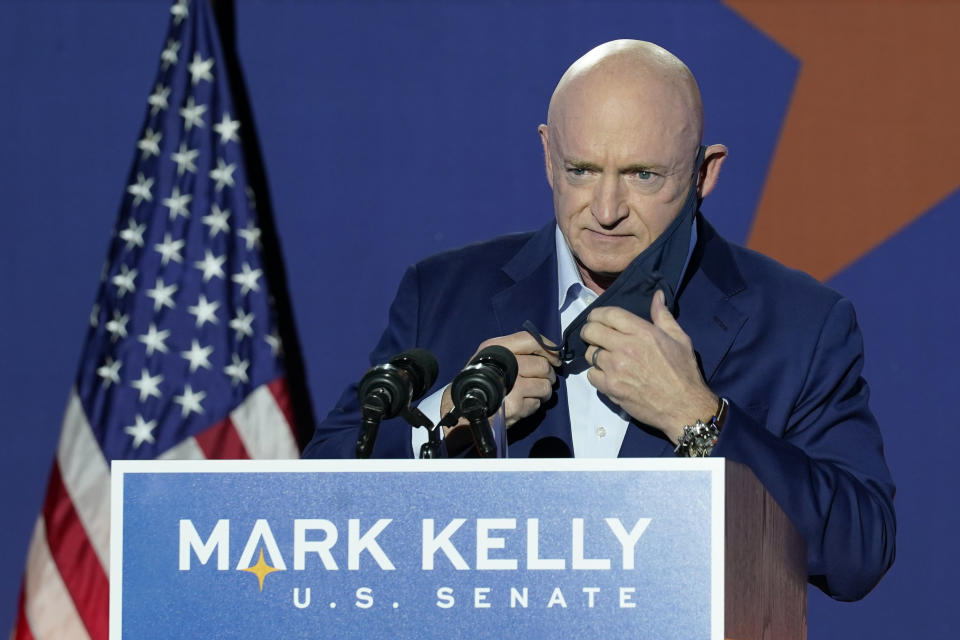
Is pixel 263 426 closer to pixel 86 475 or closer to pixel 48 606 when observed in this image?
pixel 86 475

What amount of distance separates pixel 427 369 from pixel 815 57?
2.12 m

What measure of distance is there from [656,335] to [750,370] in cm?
37

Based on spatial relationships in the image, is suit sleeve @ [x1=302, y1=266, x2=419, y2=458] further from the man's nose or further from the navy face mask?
the man's nose

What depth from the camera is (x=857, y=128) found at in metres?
3.23

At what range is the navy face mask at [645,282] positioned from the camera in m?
1.75

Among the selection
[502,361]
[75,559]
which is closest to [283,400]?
[75,559]

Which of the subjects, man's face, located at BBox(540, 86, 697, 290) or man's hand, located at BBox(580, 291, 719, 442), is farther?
man's face, located at BBox(540, 86, 697, 290)

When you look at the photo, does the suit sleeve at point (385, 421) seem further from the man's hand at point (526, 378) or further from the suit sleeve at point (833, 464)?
the suit sleeve at point (833, 464)

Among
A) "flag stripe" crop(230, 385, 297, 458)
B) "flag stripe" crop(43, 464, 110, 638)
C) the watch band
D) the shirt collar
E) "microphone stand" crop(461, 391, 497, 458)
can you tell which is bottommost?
"microphone stand" crop(461, 391, 497, 458)

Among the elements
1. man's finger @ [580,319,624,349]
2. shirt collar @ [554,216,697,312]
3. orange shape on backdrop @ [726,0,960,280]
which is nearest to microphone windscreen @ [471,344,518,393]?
man's finger @ [580,319,624,349]

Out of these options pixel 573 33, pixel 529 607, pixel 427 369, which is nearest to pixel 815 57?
pixel 573 33

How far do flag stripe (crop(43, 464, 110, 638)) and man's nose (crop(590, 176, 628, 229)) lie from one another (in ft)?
6.10

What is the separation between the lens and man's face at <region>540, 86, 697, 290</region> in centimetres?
174

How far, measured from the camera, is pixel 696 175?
6.01 ft
